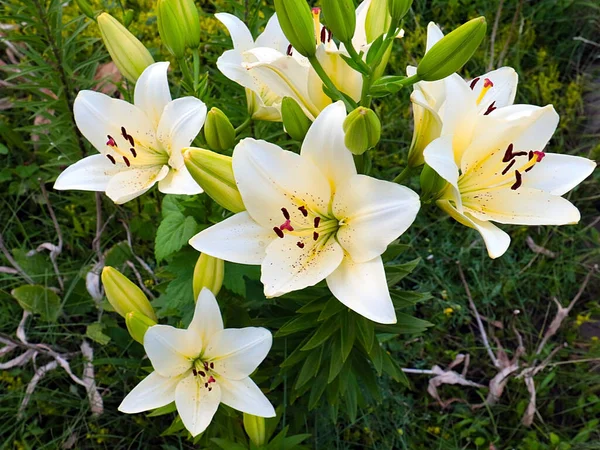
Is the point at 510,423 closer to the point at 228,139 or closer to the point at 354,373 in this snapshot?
the point at 354,373

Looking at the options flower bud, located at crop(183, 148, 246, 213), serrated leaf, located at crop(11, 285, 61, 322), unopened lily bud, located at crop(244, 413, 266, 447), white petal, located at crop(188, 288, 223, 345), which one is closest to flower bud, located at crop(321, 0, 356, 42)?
flower bud, located at crop(183, 148, 246, 213)

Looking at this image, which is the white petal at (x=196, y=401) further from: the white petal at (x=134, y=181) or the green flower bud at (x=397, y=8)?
the green flower bud at (x=397, y=8)

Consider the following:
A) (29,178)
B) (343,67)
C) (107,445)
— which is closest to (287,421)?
(107,445)

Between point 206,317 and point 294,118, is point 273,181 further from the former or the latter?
point 206,317

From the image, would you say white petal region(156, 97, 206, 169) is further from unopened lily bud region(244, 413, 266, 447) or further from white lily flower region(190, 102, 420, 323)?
unopened lily bud region(244, 413, 266, 447)

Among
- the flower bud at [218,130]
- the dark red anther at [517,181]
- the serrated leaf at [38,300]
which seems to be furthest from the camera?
the serrated leaf at [38,300]

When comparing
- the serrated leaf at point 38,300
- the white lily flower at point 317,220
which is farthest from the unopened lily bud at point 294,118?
the serrated leaf at point 38,300
